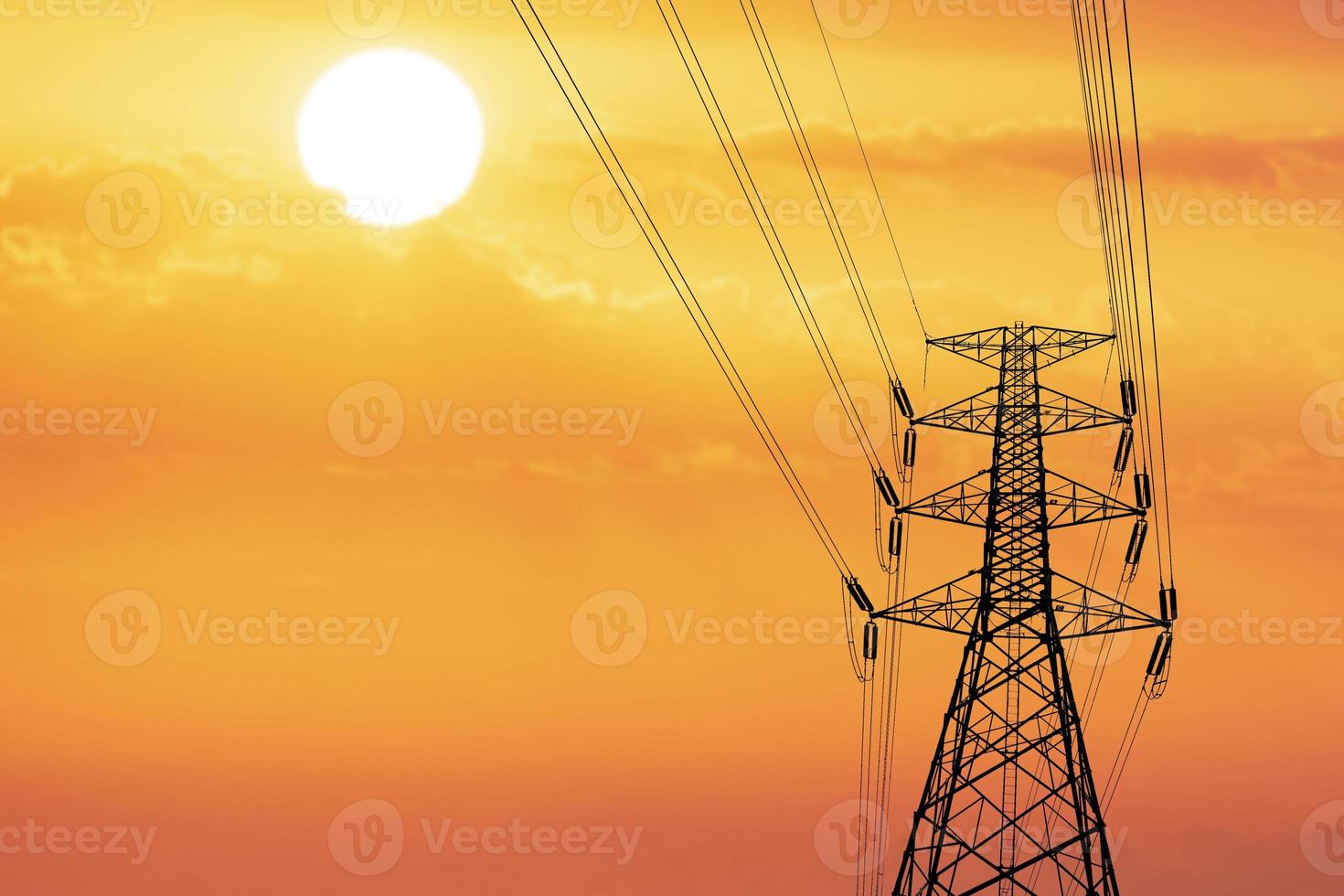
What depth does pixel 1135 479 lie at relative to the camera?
5228cm

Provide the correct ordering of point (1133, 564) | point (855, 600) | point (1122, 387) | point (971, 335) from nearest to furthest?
point (855, 600) → point (971, 335) → point (1122, 387) → point (1133, 564)

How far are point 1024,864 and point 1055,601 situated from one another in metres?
5.99

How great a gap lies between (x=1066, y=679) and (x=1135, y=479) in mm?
11700

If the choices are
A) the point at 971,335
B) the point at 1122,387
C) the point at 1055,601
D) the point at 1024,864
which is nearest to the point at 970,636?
the point at 1055,601

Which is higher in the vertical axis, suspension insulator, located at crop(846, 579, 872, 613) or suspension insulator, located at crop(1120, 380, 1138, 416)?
suspension insulator, located at crop(1120, 380, 1138, 416)

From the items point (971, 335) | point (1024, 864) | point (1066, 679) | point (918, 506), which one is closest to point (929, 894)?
point (1024, 864)

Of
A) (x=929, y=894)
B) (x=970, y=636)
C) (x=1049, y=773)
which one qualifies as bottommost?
(x=929, y=894)

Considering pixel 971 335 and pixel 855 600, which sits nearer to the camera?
pixel 855 600

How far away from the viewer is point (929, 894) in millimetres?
41969

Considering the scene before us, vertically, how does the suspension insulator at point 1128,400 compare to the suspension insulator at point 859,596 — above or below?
above

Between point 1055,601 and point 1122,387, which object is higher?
point 1122,387

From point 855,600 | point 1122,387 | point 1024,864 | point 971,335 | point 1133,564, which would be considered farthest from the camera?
point 1133,564

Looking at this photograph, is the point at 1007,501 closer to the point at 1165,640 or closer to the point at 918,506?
the point at 918,506

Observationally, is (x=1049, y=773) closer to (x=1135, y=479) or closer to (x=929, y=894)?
(x=929, y=894)
